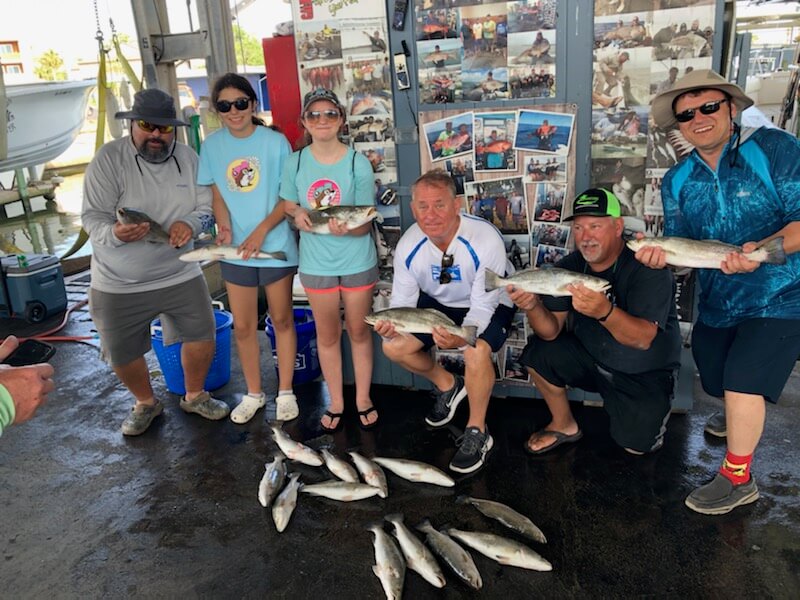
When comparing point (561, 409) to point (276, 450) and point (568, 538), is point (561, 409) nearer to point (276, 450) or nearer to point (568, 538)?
point (568, 538)

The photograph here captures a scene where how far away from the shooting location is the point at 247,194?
11.8ft

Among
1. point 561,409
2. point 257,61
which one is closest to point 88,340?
point 561,409

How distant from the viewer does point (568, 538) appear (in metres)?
2.72

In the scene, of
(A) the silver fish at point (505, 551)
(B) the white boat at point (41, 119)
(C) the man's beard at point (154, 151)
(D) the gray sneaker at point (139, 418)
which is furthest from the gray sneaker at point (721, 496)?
(B) the white boat at point (41, 119)

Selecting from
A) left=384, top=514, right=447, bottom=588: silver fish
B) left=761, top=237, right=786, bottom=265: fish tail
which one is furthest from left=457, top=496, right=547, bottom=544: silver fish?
left=761, top=237, right=786, bottom=265: fish tail

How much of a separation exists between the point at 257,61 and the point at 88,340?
42257 mm

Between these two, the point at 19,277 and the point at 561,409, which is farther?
the point at 19,277

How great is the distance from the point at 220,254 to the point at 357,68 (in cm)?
148

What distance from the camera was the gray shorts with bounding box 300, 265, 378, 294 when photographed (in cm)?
355

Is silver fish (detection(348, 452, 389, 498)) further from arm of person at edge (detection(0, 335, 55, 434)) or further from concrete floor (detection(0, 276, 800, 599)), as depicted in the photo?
arm of person at edge (detection(0, 335, 55, 434))

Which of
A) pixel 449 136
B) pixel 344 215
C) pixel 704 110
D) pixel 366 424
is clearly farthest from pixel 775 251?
pixel 366 424

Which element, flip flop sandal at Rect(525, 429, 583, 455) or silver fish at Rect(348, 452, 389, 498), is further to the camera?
flip flop sandal at Rect(525, 429, 583, 455)

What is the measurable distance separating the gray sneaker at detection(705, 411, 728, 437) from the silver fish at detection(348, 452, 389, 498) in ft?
6.53

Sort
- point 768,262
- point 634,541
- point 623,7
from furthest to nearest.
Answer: point 623,7 < point 634,541 < point 768,262
